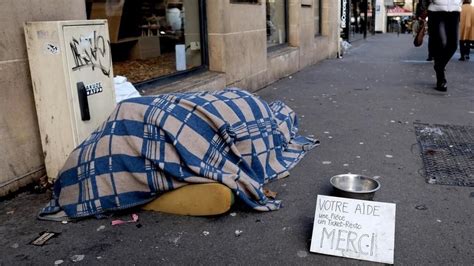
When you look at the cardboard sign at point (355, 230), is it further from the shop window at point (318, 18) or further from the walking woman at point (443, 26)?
the shop window at point (318, 18)

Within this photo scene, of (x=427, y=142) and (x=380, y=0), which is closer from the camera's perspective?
(x=427, y=142)

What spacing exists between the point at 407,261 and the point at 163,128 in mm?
1659

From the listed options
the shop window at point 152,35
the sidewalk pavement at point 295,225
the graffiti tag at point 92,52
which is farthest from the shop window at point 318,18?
the graffiti tag at point 92,52

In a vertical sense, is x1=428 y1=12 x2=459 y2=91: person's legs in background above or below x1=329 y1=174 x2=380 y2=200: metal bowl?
above

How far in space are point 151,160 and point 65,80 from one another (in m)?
0.91

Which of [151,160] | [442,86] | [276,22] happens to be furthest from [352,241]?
[276,22]

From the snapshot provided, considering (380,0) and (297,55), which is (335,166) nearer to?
(297,55)

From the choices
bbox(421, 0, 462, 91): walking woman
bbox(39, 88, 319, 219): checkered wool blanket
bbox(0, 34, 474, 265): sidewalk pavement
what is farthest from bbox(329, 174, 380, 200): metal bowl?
bbox(421, 0, 462, 91): walking woman

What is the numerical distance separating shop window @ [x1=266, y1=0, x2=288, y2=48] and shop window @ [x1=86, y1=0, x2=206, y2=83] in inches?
109

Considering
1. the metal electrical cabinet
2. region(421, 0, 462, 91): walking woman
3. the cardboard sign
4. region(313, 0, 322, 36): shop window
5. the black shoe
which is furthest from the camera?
region(313, 0, 322, 36): shop window

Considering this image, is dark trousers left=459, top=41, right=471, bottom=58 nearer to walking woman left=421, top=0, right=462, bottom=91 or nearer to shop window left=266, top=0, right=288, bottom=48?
shop window left=266, top=0, right=288, bottom=48

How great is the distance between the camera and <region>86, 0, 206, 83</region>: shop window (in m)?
5.07

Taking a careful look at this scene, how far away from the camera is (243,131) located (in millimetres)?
3594

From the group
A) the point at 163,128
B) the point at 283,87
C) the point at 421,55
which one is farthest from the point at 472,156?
the point at 421,55
